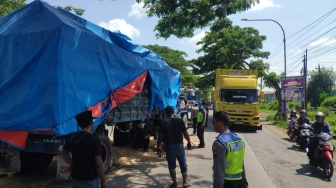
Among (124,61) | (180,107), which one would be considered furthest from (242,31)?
(124,61)

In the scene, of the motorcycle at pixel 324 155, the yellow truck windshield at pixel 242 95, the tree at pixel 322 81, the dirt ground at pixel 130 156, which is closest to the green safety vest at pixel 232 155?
the motorcycle at pixel 324 155

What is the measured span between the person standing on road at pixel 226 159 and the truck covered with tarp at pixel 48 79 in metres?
3.28

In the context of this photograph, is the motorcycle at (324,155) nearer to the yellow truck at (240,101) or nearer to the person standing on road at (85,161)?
the person standing on road at (85,161)

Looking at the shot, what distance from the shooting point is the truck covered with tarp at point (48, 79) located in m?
5.92

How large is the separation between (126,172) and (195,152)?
3502 millimetres

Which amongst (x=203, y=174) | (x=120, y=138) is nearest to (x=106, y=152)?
(x=203, y=174)

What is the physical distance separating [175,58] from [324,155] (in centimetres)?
3877

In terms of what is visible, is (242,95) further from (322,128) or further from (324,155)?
(324,155)

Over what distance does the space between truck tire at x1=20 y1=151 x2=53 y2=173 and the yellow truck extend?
39.7 feet

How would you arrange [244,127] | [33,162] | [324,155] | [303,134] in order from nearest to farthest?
1. [33,162]
2. [324,155]
3. [303,134]
4. [244,127]

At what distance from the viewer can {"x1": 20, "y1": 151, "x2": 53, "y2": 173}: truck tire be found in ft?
24.5

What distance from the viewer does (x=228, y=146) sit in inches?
141

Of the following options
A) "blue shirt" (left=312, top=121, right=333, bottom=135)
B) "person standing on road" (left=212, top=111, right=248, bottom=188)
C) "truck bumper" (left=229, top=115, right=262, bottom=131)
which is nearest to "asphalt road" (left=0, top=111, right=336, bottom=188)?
"blue shirt" (left=312, top=121, right=333, bottom=135)

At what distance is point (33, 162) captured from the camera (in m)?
7.68
